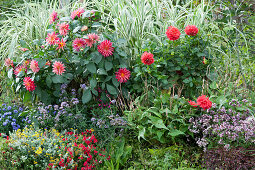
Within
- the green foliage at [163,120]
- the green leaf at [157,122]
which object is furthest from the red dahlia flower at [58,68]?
the green leaf at [157,122]

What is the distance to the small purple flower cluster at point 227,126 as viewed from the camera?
243 centimetres

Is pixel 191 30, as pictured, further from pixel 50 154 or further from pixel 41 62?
pixel 50 154

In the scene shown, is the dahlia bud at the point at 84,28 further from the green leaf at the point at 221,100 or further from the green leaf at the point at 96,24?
the green leaf at the point at 221,100

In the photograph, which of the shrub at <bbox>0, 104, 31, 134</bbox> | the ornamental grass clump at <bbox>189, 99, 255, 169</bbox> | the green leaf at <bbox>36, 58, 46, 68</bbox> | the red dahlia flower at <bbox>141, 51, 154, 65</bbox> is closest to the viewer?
the ornamental grass clump at <bbox>189, 99, 255, 169</bbox>

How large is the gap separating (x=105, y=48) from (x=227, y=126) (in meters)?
1.45

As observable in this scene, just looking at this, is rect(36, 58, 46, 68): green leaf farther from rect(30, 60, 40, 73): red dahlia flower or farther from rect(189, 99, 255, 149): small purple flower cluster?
rect(189, 99, 255, 149): small purple flower cluster

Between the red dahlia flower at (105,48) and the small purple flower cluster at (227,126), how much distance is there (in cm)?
112

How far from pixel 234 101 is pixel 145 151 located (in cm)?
100

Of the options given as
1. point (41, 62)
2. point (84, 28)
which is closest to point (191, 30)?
point (84, 28)

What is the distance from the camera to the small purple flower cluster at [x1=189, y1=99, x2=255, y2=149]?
2426 mm

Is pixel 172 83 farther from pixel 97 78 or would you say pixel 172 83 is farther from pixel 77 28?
pixel 77 28

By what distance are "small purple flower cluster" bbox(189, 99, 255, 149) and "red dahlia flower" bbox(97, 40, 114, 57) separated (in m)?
1.12

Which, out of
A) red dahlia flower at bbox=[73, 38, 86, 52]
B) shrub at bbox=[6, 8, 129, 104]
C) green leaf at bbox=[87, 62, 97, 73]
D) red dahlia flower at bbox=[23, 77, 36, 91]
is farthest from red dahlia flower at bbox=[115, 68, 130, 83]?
red dahlia flower at bbox=[23, 77, 36, 91]

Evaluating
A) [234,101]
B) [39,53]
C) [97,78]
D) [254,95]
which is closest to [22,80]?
[39,53]
